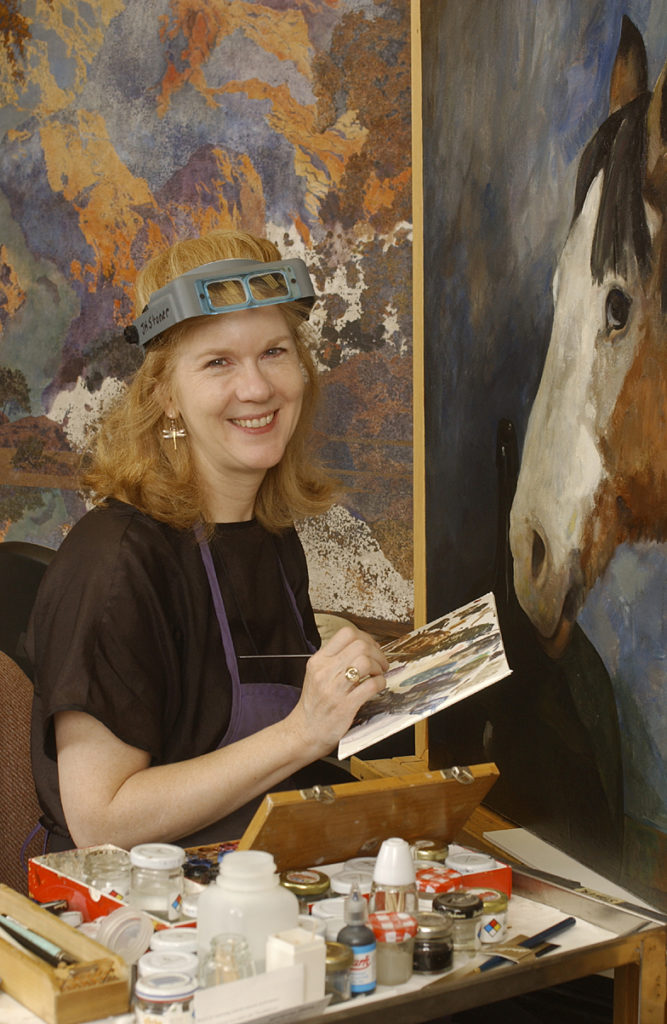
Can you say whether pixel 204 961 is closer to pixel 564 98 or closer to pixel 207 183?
pixel 564 98

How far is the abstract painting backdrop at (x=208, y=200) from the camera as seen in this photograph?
8.79 ft

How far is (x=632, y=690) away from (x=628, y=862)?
0.27 m

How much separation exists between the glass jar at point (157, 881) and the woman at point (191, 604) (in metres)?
0.38

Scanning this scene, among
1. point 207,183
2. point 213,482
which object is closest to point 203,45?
point 207,183

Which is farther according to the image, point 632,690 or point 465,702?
point 465,702

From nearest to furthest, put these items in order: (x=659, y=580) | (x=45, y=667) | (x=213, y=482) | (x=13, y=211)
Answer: (x=659, y=580)
(x=45, y=667)
(x=213, y=482)
(x=13, y=211)

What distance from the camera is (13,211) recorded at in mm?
3400

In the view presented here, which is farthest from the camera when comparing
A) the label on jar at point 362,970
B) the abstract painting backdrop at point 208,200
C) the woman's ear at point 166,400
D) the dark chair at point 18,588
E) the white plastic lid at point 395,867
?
the dark chair at point 18,588

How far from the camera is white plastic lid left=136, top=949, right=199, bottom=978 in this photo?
1043 mm

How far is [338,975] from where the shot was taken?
1062 mm

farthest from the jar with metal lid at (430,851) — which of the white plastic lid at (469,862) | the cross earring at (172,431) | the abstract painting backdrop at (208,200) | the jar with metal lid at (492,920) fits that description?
the abstract painting backdrop at (208,200)

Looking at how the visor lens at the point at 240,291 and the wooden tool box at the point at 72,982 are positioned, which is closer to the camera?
the wooden tool box at the point at 72,982

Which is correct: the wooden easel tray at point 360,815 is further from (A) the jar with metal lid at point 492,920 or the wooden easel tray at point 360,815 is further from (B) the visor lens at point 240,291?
(B) the visor lens at point 240,291

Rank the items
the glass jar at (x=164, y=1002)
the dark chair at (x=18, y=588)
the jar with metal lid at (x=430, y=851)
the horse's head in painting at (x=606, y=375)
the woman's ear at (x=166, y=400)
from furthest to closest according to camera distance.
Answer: the dark chair at (x=18, y=588) → the woman's ear at (x=166, y=400) → the horse's head in painting at (x=606, y=375) → the jar with metal lid at (x=430, y=851) → the glass jar at (x=164, y=1002)
